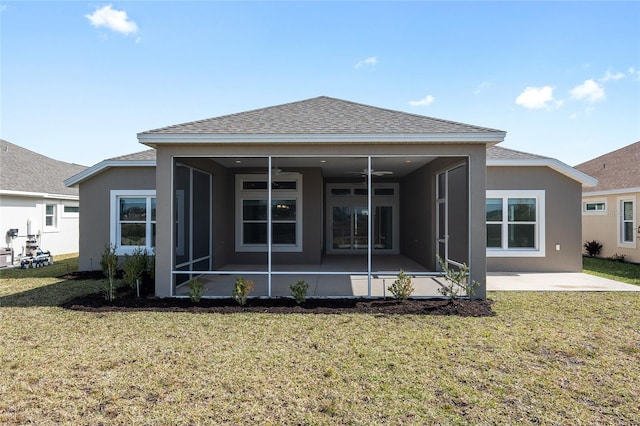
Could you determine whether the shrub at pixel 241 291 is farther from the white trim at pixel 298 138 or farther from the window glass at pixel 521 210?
the window glass at pixel 521 210

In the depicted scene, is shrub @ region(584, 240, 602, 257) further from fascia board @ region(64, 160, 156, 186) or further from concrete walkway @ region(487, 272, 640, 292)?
fascia board @ region(64, 160, 156, 186)

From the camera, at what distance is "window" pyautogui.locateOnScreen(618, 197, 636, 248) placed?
42.3 ft

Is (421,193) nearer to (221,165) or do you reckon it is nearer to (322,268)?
(322,268)

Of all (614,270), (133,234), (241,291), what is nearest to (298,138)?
(241,291)

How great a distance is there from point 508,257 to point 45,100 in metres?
14.4

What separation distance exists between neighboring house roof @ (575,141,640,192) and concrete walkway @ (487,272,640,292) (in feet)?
17.0

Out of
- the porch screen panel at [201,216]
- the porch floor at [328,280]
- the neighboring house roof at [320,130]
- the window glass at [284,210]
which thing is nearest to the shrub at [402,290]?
the porch floor at [328,280]

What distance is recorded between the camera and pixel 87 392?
3.48 meters

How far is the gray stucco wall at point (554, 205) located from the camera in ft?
35.5

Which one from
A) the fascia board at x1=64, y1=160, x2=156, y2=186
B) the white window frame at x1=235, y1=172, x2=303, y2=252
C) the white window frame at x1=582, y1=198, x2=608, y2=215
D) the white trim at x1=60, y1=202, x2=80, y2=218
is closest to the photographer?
the fascia board at x1=64, y1=160, x2=156, y2=186

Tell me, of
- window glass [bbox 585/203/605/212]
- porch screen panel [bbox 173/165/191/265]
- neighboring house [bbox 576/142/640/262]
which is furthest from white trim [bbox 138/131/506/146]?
window glass [bbox 585/203/605/212]

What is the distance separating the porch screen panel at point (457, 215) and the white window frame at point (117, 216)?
825 centimetres

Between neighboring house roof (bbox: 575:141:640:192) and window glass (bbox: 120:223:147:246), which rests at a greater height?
neighboring house roof (bbox: 575:141:640:192)

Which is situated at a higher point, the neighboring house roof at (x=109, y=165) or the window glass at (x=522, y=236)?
the neighboring house roof at (x=109, y=165)
